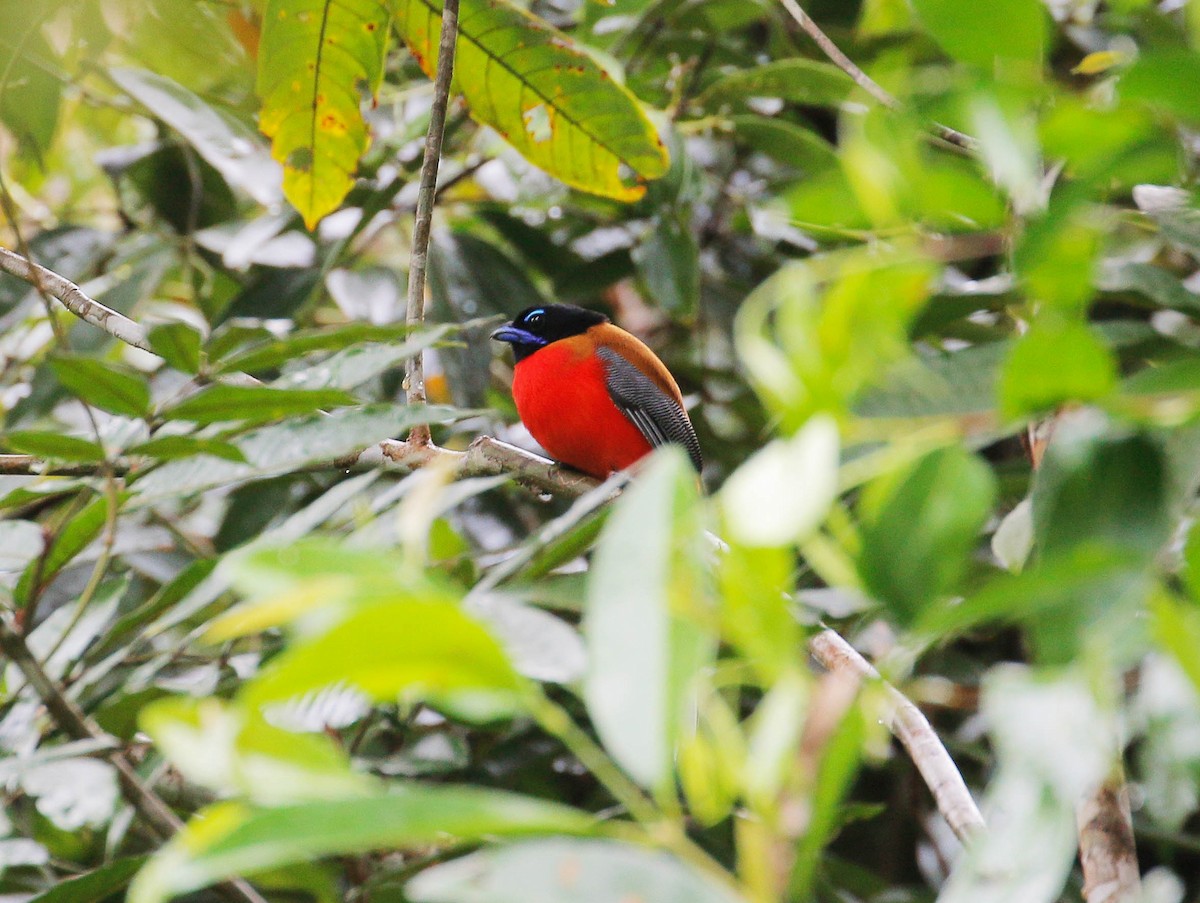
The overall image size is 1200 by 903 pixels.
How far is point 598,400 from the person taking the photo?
14.5 feet

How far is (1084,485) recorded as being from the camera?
84 cm

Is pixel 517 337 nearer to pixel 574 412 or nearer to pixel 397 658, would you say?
pixel 574 412

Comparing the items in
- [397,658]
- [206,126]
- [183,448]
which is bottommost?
[206,126]

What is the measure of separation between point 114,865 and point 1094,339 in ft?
5.41

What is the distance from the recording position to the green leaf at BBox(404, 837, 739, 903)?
0.61m

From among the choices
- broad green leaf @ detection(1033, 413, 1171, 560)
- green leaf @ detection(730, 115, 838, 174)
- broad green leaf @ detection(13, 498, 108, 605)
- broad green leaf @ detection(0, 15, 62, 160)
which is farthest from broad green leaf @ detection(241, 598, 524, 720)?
broad green leaf @ detection(0, 15, 62, 160)

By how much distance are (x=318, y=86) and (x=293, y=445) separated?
1.57 meters

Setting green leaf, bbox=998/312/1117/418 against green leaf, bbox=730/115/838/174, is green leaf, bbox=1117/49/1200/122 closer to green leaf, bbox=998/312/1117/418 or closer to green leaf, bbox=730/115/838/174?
green leaf, bbox=998/312/1117/418

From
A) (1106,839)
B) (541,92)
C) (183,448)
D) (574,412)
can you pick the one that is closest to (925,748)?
(1106,839)

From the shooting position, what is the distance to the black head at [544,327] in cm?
468

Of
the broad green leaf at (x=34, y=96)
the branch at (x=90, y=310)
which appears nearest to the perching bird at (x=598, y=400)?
the broad green leaf at (x=34, y=96)

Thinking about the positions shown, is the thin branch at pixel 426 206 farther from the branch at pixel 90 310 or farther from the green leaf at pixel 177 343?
the green leaf at pixel 177 343

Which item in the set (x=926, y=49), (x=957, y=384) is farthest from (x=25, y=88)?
(x=957, y=384)

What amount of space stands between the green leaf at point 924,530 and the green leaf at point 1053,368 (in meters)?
0.05
